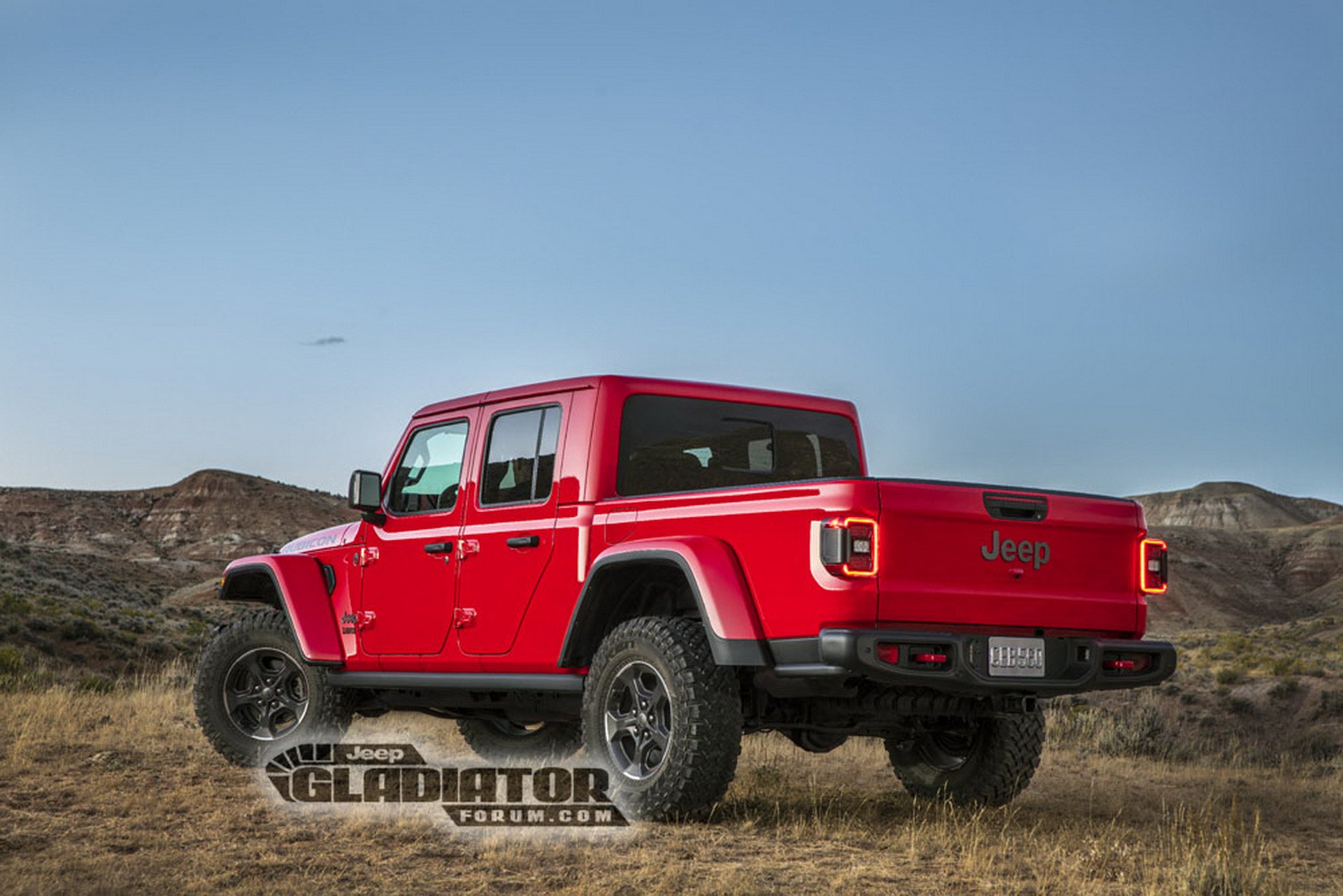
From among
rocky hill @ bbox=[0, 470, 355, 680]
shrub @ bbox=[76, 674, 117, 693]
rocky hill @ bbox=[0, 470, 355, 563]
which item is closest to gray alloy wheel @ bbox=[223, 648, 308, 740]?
shrub @ bbox=[76, 674, 117, 693]

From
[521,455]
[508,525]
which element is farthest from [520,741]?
[521,455]

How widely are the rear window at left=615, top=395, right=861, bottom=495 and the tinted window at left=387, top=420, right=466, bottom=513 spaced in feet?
4.33

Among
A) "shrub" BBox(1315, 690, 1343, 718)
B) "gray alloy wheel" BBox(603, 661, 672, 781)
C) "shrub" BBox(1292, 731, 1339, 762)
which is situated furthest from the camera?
"shrub" BBox(1315, 690, 1343, 718)

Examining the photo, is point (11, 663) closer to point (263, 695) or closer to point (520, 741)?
point (263, 695)

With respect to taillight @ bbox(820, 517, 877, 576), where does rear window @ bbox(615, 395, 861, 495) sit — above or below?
above

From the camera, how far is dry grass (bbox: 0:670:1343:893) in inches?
212

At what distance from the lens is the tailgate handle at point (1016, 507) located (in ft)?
20.6

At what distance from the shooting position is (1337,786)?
10.0 meters

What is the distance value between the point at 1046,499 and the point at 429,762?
5.15 m

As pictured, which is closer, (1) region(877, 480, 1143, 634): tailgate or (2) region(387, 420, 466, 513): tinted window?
(1) region(877, 480, 1143, 634): tailgate

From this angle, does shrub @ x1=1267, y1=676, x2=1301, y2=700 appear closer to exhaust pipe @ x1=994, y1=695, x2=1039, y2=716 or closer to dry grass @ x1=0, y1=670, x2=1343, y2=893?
dry grass @ x1=0, y1=670, x2=1343, y2=893

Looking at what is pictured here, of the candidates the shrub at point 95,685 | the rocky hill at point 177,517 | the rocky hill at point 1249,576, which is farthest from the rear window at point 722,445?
the rocky hill at point 177,517

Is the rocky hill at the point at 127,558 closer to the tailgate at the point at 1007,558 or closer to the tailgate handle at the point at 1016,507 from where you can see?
the tailgate at the point at 1007,558

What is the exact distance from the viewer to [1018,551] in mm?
6363
